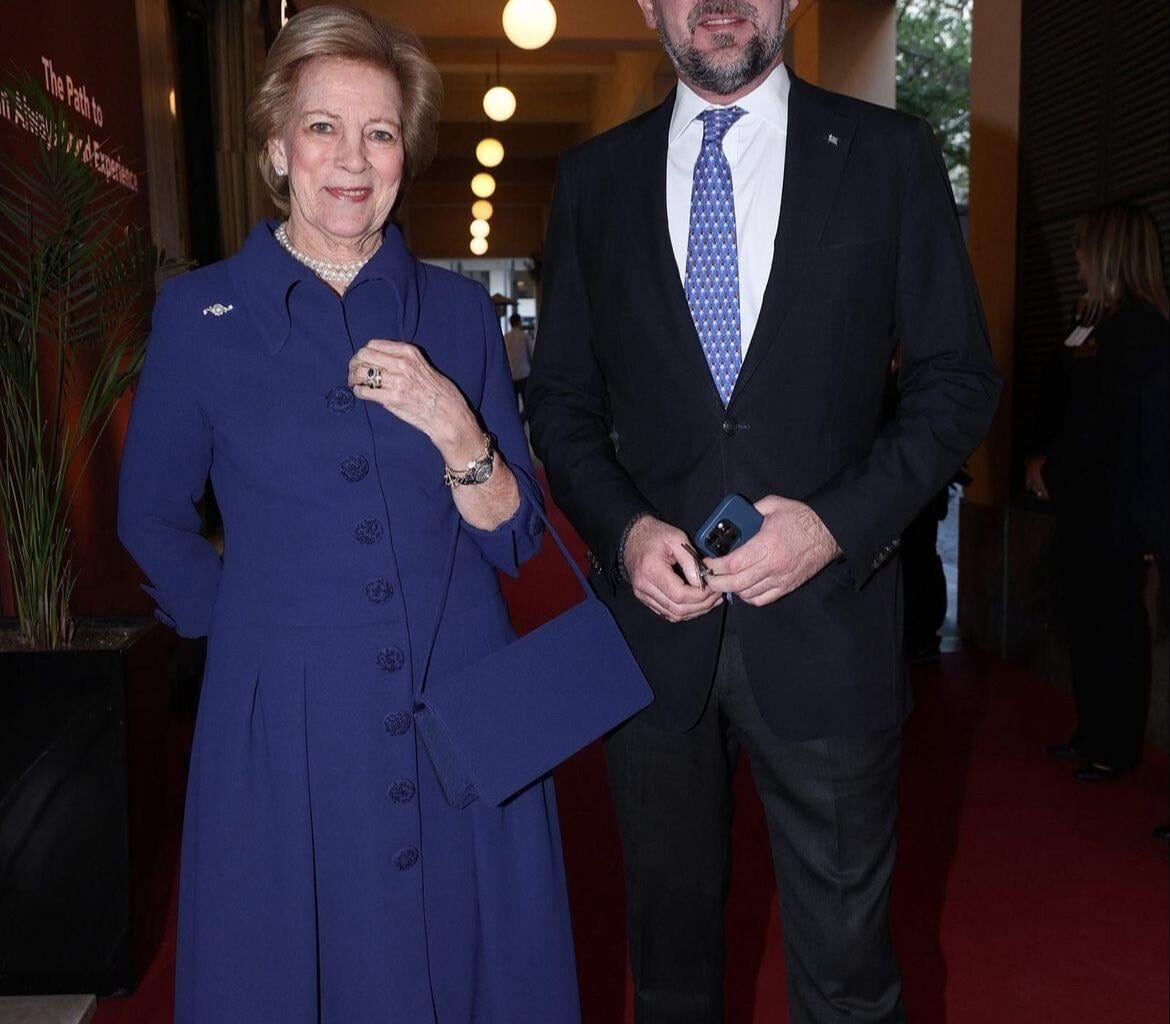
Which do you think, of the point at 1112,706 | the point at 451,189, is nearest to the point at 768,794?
the point at 1112,706

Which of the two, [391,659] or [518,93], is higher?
[518,93]

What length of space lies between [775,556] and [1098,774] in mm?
3087

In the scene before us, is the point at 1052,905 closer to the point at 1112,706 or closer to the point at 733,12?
the point at 1112,706

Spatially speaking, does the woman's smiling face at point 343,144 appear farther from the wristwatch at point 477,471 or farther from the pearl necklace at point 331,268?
the wristwatch at point 477,471

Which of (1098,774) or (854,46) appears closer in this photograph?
(1098,774)

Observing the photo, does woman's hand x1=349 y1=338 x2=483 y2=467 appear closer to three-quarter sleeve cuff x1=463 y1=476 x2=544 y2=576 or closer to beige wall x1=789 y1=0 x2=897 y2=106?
three-quarter sleeve cuff x1=463 y1=476 x2=544 y2=576

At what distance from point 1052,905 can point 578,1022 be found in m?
1.86

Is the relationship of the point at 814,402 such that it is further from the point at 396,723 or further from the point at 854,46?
the point at 854,46

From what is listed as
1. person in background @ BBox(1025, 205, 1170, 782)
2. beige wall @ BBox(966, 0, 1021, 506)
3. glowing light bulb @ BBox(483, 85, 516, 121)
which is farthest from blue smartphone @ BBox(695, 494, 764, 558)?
glowing light bulb @ BBox(483, 85, 516, 121)

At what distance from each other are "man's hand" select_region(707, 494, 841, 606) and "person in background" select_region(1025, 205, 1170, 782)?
2.44 metres

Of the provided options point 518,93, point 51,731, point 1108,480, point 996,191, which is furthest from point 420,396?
point 518,93

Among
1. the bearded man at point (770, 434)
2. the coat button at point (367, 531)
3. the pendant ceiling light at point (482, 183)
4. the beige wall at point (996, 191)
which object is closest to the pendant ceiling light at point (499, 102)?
the beige wall at point (996, 191)

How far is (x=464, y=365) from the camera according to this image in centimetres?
166

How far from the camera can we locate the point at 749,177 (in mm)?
1649
